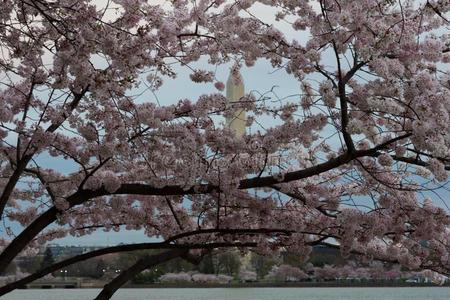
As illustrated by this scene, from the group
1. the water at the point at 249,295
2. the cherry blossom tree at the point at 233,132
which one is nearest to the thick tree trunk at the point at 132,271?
the cherry blossom tree at the point at 233,132

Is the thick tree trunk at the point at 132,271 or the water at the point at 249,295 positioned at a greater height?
the water at the point at 249,295

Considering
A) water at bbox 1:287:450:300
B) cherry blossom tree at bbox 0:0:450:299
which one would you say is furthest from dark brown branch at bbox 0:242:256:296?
water at bbox 1:287:450:300

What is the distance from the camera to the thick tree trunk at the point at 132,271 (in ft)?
30.1

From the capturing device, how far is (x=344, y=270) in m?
44.9

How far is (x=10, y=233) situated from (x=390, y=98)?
511 cm

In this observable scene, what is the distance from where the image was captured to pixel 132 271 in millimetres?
9297

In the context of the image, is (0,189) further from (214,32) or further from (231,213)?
(214,32)

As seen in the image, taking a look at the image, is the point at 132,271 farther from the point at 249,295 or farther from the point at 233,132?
the point at 249,295

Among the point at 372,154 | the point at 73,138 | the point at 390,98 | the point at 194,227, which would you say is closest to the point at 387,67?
the point at 390,98

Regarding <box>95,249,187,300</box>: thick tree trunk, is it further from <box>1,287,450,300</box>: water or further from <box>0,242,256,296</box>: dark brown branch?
<box>1,287,450,300</box>: water

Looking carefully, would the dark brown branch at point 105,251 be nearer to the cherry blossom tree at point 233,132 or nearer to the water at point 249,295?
the cherry blossom tree at point 233,132

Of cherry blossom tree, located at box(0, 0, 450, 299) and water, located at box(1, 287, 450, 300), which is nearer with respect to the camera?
cherry blossom tree, located at box(0, 0, 450, 299)

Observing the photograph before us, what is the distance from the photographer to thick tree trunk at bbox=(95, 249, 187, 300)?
30.1 feet

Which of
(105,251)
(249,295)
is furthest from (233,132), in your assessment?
(249,295)
